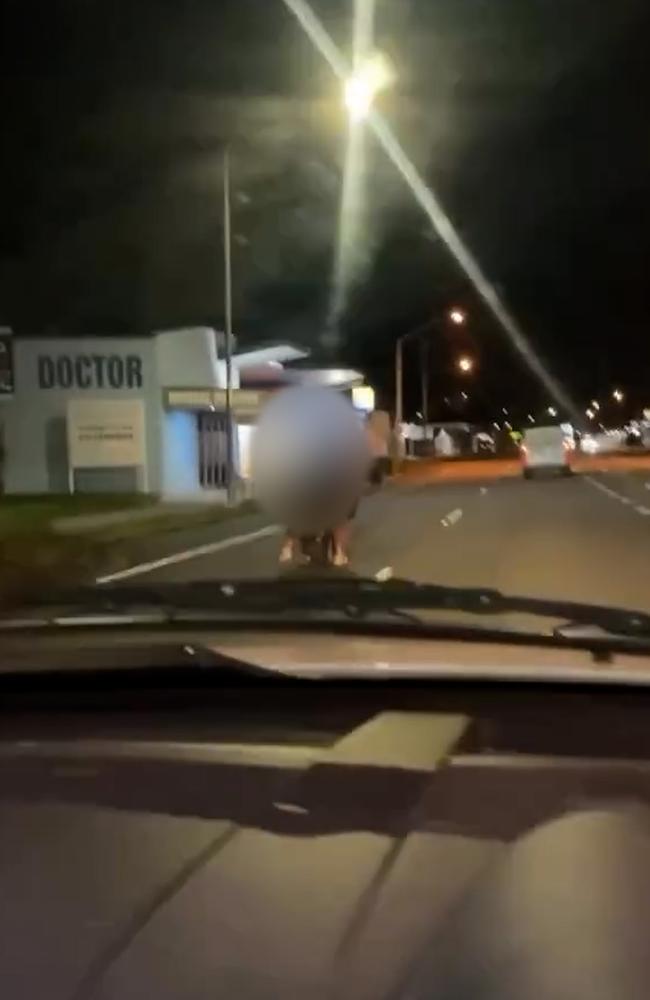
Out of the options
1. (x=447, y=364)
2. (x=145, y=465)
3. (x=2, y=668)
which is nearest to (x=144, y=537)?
(x=145, y=465)

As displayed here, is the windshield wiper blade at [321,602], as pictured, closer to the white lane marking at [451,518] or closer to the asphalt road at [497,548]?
the asphalt road at [497,548]

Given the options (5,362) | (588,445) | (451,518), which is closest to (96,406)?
(5,362)

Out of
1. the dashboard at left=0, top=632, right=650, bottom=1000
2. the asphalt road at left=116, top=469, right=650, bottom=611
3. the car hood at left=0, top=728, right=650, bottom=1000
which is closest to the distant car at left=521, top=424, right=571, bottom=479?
the asphalt road at left=116, top=469, right=650, bottom=611

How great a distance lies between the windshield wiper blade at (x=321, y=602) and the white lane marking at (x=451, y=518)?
82.3 feet

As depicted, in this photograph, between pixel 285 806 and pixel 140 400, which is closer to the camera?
pixel 285 806

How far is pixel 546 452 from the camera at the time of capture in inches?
2456

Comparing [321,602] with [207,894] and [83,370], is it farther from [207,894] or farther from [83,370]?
[83,370]

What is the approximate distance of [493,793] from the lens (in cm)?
300

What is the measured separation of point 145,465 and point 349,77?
2291 centimetres

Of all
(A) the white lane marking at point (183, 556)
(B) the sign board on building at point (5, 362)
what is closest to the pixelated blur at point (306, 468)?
(A) the white lane marking at point (183, 556)

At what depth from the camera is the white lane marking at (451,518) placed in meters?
30.6

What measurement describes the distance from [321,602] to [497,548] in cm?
1956

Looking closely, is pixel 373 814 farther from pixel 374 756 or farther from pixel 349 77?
pixel 349 77

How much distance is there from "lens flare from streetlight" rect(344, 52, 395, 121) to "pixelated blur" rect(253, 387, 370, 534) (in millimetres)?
17503
